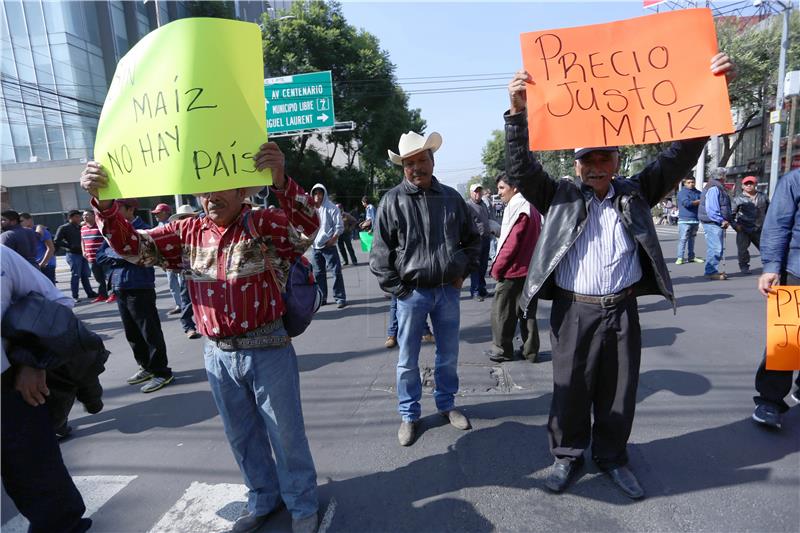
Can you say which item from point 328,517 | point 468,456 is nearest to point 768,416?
point 468,456

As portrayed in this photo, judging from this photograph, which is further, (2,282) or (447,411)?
(447,411)

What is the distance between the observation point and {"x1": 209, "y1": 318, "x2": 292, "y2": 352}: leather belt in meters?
2.16

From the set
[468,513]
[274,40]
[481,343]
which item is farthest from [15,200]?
[468,513]

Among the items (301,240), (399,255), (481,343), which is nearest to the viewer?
(301,240)

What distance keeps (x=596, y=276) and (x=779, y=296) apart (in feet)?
A: 4.79

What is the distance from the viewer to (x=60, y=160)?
75.6ft

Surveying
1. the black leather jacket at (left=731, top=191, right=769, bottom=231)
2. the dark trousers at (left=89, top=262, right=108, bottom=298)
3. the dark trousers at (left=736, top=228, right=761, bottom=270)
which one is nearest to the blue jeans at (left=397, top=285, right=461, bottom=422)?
the black leather jacket at (left=731, top=191, right=769, bottom=231)

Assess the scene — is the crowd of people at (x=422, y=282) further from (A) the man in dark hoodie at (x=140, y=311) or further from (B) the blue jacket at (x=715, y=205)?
(B) the blue jacket at (x=715, y=205)

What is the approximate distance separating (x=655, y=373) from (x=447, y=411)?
2083 millimetres

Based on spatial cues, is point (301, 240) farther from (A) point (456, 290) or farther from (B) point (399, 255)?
(A) point (456, 290)

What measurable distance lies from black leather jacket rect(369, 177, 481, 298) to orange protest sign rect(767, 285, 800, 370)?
2.00m

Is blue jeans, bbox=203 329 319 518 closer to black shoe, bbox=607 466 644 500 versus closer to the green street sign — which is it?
black shoe, bbox=607 466 644 500

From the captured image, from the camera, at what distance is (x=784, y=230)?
2967 millimetres

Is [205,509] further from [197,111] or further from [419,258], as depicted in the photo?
[197,111]
